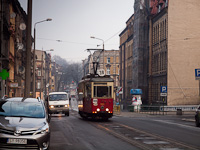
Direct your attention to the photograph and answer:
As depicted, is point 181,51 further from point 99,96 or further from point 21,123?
point 21,123

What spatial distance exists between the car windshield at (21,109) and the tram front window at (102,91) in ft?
46.8

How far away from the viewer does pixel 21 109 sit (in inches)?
447

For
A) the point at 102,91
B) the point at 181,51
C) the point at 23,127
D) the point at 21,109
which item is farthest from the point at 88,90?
the point at 181,51

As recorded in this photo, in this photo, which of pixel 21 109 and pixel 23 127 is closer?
pixel 23 127

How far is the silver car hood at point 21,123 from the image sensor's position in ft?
31.9

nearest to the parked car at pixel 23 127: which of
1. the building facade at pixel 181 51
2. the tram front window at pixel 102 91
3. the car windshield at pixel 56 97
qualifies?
the tram front window at pixel 102 91

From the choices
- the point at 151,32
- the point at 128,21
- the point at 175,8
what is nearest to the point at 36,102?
the point at 175,8

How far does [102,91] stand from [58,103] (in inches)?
369

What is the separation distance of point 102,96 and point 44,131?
16.1m

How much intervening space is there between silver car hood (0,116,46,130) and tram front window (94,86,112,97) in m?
15.3

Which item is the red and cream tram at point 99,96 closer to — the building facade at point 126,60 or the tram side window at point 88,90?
the tram side window at point 88,90

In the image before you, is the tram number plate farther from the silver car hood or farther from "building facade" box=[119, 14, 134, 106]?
"building facade" box=[119, 14, 134, 106]

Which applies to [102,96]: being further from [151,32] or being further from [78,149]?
[151,32]

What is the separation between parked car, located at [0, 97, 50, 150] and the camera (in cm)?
950
